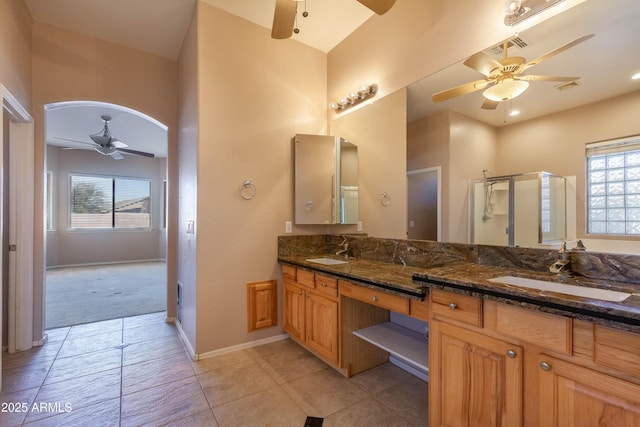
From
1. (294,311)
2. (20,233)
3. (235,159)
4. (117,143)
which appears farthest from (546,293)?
(117,143)

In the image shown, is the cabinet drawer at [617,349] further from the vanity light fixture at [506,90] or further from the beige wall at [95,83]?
the beige wall at [95,83]

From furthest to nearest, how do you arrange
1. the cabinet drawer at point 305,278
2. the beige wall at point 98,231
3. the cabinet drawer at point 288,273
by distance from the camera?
1. the beige wall at point 98,231
2. the cabinet drawer at point 288,273
3. the cabinet drawer at point 305,278

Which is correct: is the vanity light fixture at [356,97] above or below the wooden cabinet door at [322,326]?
above

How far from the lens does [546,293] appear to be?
3.69 feet

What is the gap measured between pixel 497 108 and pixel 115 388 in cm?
332

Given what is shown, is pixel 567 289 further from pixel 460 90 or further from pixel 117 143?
pixel 117 143

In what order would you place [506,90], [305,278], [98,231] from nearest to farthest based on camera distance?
[506,90] → [305,278] → [98,231]

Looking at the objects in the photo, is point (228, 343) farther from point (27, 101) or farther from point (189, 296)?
point (27, 101)

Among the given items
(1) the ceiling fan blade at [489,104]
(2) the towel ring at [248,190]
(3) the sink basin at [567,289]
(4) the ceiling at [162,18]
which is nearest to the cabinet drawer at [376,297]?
(3) the sink basin at [567,289]

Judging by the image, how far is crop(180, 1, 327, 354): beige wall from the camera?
2.55 metres

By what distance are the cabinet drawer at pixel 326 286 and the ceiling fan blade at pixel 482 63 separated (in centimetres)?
174

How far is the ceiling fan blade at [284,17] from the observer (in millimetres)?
1884

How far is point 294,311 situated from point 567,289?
2.05 meters

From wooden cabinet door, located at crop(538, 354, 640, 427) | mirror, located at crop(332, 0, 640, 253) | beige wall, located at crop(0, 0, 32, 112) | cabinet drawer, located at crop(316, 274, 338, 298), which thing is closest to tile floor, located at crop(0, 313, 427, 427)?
cabinet drawer, located at crop(316, 274, 338, 298)
